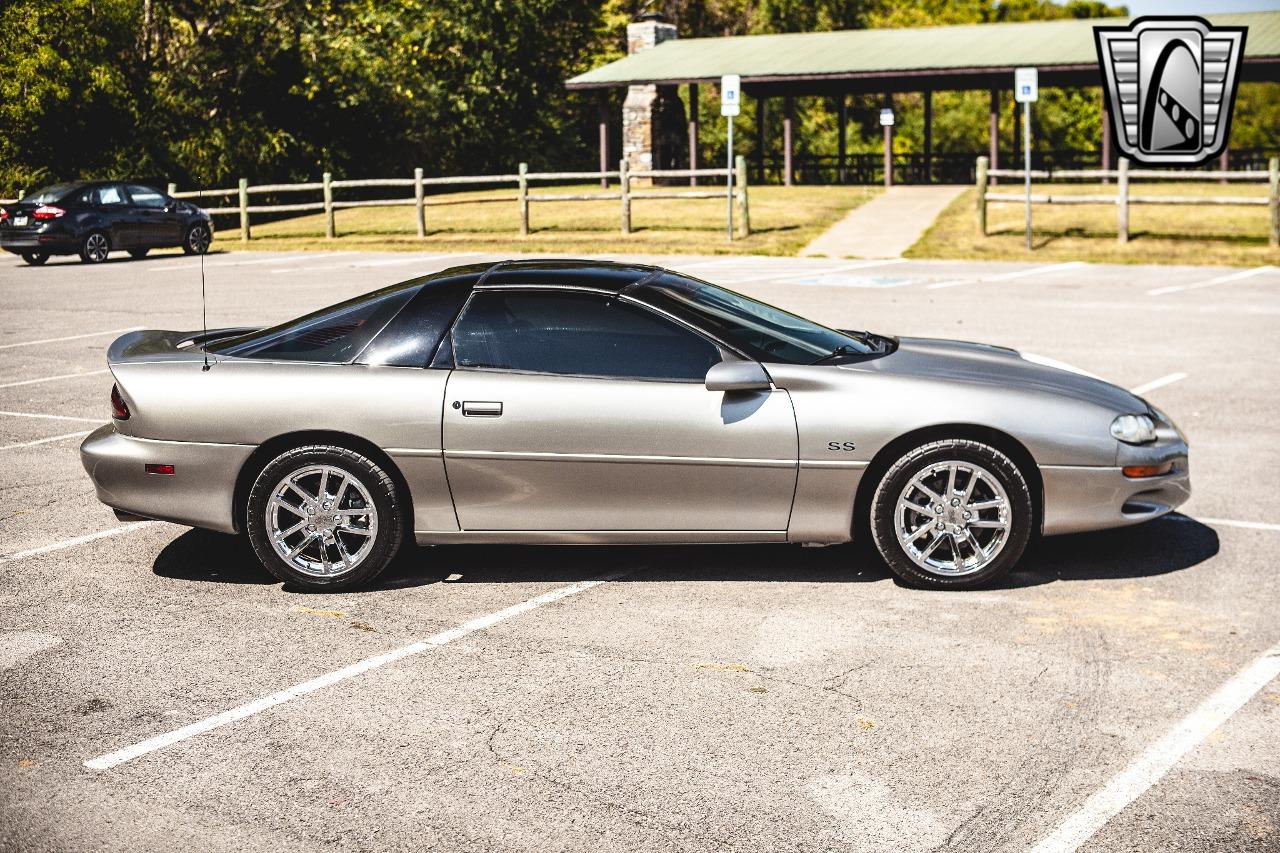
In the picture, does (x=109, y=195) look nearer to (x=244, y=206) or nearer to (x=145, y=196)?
(x=145, y=196)

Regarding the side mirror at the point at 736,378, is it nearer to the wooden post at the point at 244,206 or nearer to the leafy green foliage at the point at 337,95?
the wooden post at the point at 244,206

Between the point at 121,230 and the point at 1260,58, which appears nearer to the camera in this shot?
the point at 121,230

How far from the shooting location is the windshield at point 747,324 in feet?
21.4

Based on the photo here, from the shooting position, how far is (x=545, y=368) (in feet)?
21.0

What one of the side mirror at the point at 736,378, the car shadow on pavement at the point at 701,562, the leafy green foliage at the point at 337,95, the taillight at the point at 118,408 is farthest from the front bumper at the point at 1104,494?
the leafy green foliage at the point at 337,95

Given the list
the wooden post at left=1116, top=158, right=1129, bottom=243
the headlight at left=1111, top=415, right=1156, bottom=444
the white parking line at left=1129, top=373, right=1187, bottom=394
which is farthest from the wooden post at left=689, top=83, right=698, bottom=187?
the headlight at left=1111, top=415, right=1156, bottom=444

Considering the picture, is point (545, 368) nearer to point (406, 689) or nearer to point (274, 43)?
point (406, 689)

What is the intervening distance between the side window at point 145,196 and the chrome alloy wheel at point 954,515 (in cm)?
2545

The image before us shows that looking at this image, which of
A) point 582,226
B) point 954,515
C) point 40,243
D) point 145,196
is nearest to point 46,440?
point 954,515

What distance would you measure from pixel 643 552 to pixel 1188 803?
11.0ft

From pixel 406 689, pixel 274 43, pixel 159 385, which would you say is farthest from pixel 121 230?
pixel 406 689

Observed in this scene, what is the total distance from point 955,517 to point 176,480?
11.1 ft

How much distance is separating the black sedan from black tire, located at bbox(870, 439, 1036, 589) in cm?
2208

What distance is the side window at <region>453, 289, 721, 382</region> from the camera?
637 centimetres
